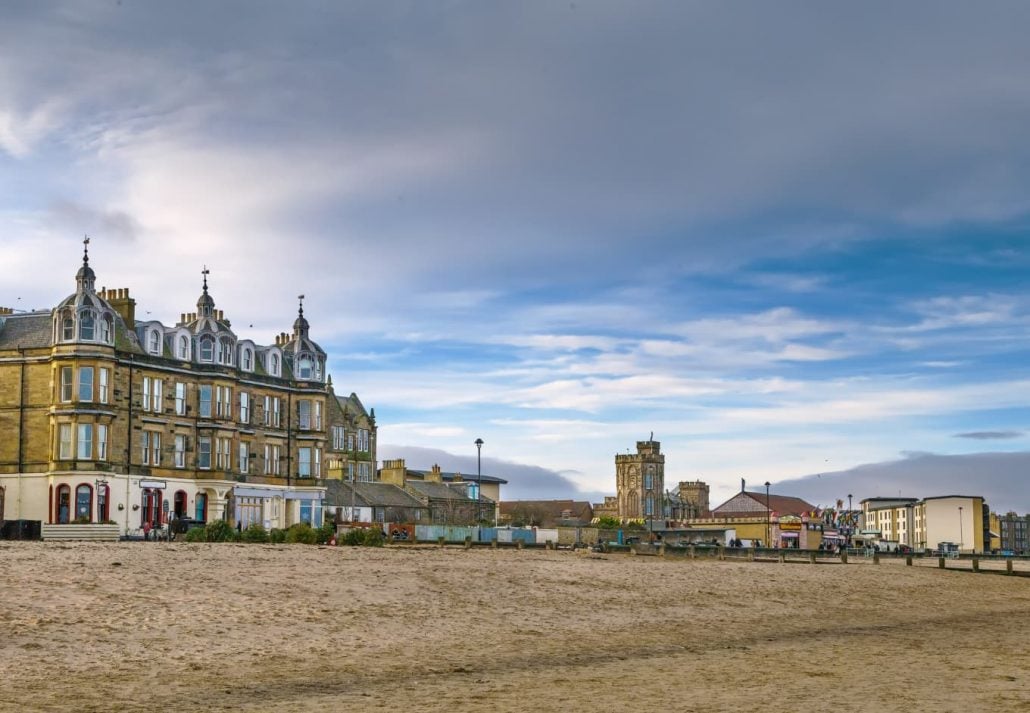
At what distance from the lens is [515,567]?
4238cm

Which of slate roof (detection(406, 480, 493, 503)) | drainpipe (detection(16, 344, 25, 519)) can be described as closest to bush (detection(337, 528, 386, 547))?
drainpipe (detection(16, 344, 25, 519))

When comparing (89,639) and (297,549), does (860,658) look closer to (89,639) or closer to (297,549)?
(89,639)

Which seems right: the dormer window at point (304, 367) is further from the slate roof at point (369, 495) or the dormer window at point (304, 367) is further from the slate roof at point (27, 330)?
the slate roof at point (369, 495)

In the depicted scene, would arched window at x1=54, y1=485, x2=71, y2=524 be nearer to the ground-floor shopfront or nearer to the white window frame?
the ground-floor shopfront

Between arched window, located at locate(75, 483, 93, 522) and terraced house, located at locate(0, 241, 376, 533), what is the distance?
54 mm

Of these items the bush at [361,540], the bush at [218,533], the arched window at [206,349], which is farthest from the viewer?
the arched window at [206,349]

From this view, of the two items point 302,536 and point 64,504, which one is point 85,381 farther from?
point 302,536

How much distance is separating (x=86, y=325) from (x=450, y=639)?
44.0 metres

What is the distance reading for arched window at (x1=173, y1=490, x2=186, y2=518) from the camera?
70.4m

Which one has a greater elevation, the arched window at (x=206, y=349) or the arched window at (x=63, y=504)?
the arched window at (x=206, y=349)

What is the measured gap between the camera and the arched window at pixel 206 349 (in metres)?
72.8

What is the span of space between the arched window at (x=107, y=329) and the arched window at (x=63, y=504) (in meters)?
8.20

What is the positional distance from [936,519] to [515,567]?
16683 centimetres

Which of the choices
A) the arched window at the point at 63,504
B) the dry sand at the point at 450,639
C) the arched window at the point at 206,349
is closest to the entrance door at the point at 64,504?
the arched window at the point at 63,504
